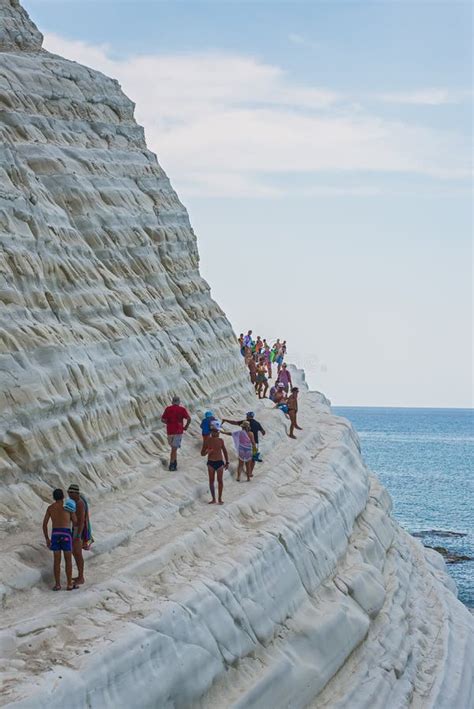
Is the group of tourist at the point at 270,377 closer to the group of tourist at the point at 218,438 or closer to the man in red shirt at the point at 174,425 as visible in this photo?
the group of tourist at the point at 218,438

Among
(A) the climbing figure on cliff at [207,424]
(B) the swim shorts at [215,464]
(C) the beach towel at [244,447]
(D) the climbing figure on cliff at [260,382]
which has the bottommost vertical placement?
(B) the swim shorts at [215,464]

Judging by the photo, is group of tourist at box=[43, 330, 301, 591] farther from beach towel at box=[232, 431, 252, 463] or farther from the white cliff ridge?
the white cliff ridge

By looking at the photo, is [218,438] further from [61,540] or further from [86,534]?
[61,540]

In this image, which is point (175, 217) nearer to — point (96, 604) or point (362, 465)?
point (362, 465)

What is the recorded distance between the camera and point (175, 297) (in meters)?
23.4

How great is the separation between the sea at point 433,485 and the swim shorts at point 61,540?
2307 cm

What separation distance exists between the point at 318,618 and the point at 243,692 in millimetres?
3258

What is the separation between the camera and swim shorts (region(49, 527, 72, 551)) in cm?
1356

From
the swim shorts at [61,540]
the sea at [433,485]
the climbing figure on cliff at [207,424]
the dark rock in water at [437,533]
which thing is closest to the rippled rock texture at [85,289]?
the climbing figure on cliff at [207,424]

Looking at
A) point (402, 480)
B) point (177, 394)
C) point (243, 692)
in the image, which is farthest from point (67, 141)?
point (402, 480)

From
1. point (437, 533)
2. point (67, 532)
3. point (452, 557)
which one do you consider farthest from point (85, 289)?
point (437, 533)

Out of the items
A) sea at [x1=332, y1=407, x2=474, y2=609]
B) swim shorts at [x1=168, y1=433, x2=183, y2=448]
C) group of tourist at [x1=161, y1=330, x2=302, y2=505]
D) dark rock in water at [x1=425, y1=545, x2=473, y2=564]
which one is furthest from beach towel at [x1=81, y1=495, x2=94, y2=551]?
dark rock in water at [x1=425, y1=545, x2=473, y2=564]

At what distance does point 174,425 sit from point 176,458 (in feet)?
1.99

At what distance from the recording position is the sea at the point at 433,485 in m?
47.0
